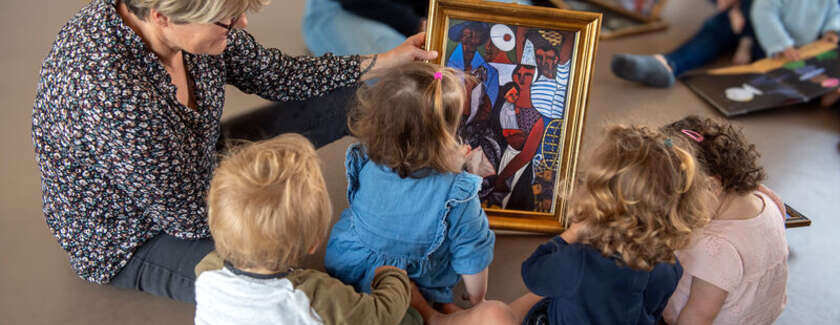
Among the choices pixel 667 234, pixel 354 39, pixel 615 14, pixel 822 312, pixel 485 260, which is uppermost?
pixel 615 14

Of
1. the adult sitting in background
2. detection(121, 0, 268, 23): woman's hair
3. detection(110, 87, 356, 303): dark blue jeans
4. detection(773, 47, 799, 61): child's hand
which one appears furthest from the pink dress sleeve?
detection(773, 47, 799, 61): child's hand

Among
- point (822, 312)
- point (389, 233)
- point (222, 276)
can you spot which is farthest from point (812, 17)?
point (222, 276)

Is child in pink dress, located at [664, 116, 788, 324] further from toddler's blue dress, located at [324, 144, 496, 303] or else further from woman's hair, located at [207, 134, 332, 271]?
woman's hair, located at [207, 134, 332, 271]

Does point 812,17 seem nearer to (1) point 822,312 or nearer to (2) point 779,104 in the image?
(2) point 779,104

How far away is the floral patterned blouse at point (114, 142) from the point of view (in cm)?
140

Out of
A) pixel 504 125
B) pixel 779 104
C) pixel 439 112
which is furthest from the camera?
pixel 779 104

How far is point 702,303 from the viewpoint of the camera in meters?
1.55

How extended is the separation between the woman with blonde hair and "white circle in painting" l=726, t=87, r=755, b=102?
5.77ft

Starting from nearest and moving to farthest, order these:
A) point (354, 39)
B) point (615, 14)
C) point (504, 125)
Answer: point (504, 125)
point (354, 39)
point (615, 14)

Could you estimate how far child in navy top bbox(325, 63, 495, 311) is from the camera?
4.53 ft

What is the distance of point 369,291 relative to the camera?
1.57 metres

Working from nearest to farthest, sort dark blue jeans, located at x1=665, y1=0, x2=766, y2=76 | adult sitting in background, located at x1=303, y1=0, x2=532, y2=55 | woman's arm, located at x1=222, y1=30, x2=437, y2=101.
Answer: woman's arm, located at x1=222, y1=30, x2=437, y2=101 < adult sitting in background, located at x1=303, y1=0, x2=532, y2=55 < dark blue jeans, located at x1=665, y1=0, x2=766, y2=76

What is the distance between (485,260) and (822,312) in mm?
1114

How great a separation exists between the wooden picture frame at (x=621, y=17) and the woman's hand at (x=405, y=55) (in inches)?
74.6
